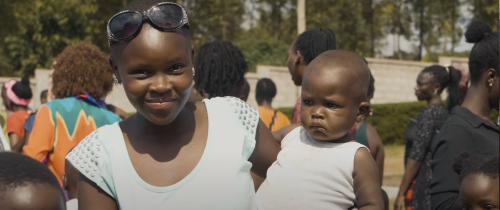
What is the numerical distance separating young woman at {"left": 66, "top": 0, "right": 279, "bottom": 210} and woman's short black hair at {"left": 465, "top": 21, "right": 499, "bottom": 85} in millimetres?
1644

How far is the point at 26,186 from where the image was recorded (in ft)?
5.99

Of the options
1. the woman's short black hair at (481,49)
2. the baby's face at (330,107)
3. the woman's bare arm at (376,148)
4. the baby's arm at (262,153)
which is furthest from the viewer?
the woman's bare arm at (376,148)

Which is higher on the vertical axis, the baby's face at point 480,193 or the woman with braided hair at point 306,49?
the woman with braided hair at point 306,49

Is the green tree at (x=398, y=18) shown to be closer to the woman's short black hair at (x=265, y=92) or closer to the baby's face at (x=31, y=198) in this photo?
the woman's short black hair at (x=265, y=92)

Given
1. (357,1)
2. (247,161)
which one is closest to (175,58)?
(247,161)

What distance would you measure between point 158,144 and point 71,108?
242cm

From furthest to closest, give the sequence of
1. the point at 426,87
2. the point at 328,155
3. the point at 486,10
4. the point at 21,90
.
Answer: the point at 486,10
the point at 21,90
the point at 426,87
the point at 328,155

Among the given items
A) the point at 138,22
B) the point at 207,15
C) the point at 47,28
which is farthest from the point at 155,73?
the point at 207,15

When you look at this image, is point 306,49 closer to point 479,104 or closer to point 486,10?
point 479,104

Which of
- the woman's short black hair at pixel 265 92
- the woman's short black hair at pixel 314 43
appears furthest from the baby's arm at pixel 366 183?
the woman's short black hair at pixel 265 92

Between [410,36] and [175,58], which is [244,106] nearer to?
[175,58]

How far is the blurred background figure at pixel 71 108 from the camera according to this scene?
441 centimetres

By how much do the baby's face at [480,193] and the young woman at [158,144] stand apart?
1.06 m

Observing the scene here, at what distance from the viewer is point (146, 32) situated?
223 centimetres
